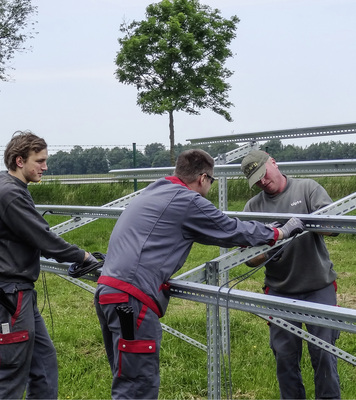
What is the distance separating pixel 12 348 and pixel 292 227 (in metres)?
1.82

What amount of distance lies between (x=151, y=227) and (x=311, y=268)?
1416 mm

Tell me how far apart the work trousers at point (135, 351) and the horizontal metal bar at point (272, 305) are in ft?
0.73

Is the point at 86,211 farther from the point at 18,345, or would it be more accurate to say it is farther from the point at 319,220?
the point at 319,220


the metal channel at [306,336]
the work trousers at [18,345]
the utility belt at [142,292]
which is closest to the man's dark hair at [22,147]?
the work trousers at [18,345]

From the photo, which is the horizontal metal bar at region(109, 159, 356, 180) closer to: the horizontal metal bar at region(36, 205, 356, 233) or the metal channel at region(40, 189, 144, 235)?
the metal channel at region(40, 189, 144, 235)

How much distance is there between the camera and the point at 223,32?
25.5m

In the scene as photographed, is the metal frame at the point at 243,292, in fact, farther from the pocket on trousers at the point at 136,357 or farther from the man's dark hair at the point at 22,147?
the man's dark hair at the point at 22,147

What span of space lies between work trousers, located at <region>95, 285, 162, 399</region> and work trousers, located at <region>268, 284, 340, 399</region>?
1.35 metres

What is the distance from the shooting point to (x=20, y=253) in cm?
347

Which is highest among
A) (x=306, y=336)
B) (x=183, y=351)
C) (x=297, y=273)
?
(x=297, y=273)

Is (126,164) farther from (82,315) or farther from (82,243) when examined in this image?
(82,315)

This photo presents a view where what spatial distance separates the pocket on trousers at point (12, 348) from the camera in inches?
134

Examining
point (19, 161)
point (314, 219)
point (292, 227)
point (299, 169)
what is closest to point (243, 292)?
point (292, 227)

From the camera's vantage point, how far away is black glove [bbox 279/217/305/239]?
2957mm
